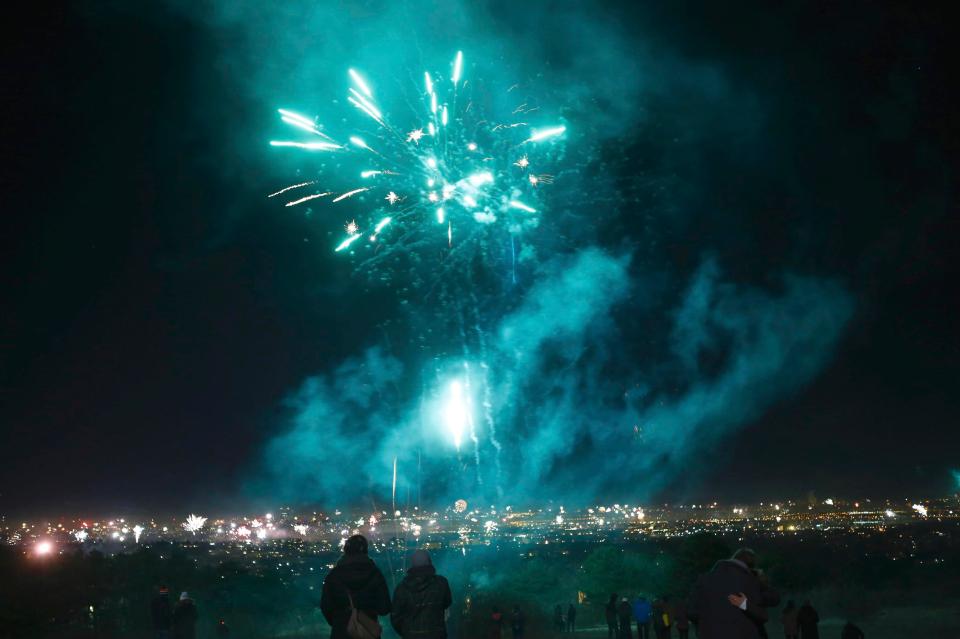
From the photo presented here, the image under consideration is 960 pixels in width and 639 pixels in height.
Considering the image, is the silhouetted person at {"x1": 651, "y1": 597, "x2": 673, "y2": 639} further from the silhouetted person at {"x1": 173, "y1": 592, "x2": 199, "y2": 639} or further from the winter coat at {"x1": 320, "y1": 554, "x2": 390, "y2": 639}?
the winter coat at {"x1": 320, "y1": 554, "x2": 390, "y2": 639}

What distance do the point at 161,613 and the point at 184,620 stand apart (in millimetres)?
748

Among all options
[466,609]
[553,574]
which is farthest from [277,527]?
[466,609]

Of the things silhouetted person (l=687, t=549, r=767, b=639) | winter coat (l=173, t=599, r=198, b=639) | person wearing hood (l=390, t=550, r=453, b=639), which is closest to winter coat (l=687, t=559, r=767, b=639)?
silhouetted person (l=687, t=549, r=767, b=639)

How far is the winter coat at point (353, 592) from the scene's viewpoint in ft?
19.4

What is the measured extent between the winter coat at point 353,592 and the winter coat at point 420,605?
0.43ft

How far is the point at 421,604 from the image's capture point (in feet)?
19.8

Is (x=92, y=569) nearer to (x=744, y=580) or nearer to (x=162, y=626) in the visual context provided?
(x=162, y=626)

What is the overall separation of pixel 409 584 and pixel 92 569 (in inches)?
1170

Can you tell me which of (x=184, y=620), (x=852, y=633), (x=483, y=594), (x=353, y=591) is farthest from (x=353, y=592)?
(x=483, y=594)

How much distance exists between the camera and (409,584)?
607 cm

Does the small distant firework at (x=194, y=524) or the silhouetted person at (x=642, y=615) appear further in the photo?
the small distant firework at (x=194, y=524)

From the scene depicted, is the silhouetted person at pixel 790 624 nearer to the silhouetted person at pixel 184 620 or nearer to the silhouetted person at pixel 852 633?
the silhouetted person at pixel 852 633

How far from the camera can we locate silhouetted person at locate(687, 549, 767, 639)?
4.97 meters

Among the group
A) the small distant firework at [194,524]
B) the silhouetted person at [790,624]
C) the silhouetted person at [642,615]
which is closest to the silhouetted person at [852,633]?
the silhouetted person at [790,624]
